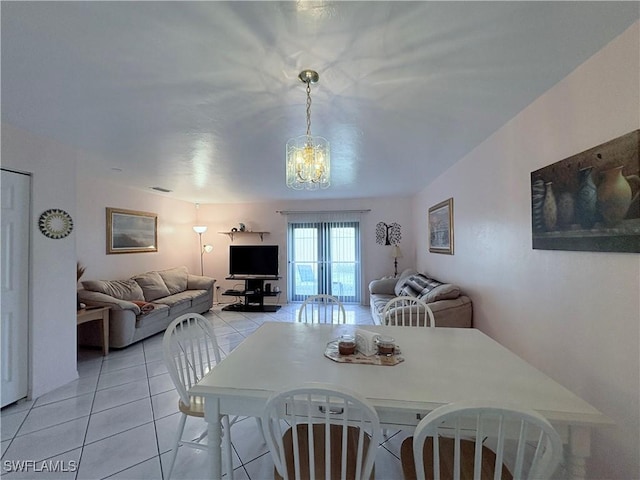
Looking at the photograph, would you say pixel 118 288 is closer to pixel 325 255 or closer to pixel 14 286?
pixel 14 286

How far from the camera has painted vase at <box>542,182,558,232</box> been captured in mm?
1704

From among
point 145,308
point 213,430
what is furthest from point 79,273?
point 213,430

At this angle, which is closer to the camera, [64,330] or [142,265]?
[64,330]

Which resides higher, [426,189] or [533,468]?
[426,189]

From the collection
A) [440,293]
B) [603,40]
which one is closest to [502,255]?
[440,293]

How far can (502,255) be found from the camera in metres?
2.34

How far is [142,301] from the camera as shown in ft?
14.1

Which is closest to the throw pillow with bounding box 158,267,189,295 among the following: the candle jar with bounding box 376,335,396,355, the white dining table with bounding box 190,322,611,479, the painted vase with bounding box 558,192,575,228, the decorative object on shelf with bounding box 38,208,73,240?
the decorative object on shelf with bounding box 38,208,73,240

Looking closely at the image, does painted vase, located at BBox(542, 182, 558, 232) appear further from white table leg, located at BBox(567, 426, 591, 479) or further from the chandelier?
the chandelier

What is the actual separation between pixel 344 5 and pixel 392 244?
5193 millimetres

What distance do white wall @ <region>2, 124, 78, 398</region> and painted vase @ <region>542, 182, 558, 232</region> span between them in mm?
4053

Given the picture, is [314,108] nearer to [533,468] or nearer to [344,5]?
[344,5]

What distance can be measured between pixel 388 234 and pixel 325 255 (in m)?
1.47

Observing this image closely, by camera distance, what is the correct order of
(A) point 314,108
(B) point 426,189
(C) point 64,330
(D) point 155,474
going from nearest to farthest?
(D) point 155,474 < (A) point 314,108 < (C) point 64,330 < (B) point 426,189
